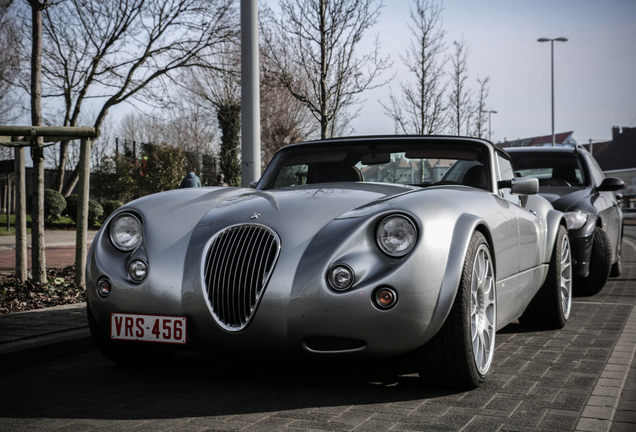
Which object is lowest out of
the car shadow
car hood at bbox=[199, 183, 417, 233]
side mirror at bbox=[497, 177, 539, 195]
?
the car shadow

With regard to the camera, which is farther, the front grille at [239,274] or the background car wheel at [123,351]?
the background car wheel at [123,351]

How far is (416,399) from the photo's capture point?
3.54 metres

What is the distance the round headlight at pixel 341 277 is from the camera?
10.9ft

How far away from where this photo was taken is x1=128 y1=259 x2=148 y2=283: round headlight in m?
3.68

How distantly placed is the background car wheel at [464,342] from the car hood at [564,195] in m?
4.51

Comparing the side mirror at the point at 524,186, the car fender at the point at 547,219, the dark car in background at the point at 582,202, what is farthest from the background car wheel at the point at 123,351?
the dark car in background at the point at 582,202

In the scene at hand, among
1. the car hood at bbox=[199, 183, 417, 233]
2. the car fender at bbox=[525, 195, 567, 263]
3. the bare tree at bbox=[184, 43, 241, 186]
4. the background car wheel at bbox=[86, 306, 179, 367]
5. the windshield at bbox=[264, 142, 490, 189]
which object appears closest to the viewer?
the car hood at bbox=[199, 183, 417, 233]

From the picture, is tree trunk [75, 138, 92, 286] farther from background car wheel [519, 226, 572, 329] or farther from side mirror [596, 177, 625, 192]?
side mirror [596, 177, 625, 192]

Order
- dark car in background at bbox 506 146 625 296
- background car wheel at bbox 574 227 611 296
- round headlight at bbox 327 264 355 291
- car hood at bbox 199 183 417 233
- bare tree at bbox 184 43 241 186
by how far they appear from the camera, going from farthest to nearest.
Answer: bare tree at bbox 184 43 241 186 < background car wheel at bbox 574 227 611 296 < dark car in background at bbox 506 146 625 296 < car hood at bbox 199 183 417 233 < round headlight at bbox 327 264 355 291

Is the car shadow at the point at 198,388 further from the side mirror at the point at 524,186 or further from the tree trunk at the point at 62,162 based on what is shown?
the tree trunk at the point at 62,162

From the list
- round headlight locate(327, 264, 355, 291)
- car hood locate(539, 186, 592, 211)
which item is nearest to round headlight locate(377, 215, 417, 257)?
round headlight locate(327, 264, 355, 291)

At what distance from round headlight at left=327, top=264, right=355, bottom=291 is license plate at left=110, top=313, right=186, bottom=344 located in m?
0.79

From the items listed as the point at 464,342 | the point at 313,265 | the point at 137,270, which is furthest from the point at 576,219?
the point at 137,270

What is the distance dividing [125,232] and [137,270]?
0.34 metres
